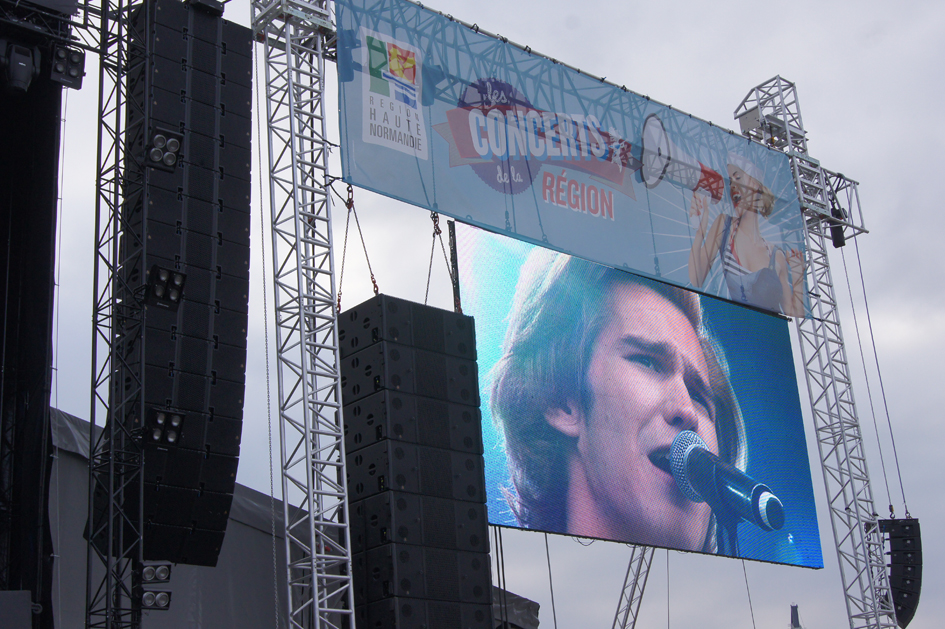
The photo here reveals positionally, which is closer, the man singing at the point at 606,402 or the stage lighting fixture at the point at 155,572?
the stage lighting fixture at the point at 155,572

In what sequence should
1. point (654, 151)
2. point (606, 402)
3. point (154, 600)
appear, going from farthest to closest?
1. point (654, 151)
2. point (606, 402)
3. point (154, 600)

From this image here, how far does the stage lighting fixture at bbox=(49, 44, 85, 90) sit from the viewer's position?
9578 mm

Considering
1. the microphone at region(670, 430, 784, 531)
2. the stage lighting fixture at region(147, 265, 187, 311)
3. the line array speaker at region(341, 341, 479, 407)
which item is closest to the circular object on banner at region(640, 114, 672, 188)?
the microphone at region(670, 430, 784, 531)

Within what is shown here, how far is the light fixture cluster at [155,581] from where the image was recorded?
26.9ft

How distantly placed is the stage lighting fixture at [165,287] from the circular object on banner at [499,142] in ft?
14.1

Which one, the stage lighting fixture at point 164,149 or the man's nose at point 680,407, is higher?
the stage lighting fixture at point 164,149

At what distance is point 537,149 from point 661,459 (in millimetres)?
3786

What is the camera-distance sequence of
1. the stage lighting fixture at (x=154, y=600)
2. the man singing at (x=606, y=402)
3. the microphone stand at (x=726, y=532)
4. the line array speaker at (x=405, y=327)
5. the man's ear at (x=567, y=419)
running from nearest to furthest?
1. the stage lighting fixture at (x=154, y=600)
2. the line array speaker at (x=405, y=327)
3. the man singing at (x=606, y=402)
4. the man's ear at (x=567, y=419)
5. the microphone stand at (x=726, y=532)

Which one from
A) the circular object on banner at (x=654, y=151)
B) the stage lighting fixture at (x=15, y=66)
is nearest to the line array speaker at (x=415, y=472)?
the stage lighting fixture at (x=15, y=66)

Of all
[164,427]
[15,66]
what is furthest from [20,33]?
[164,427]

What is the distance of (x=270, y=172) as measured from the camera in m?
10.7

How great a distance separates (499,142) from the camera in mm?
12594

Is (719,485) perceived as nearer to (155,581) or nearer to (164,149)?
(155,581)

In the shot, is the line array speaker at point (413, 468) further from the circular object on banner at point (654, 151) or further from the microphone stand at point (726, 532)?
the circular object on banner at point (654, 151)
